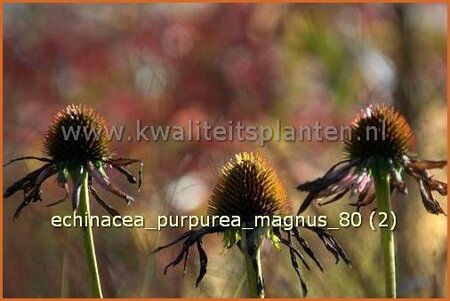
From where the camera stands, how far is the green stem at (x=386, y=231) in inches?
63.0

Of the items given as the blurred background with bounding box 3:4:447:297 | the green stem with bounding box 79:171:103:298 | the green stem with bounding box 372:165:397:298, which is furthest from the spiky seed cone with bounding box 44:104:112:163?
the blurred background with bounding box 3:4:447:297

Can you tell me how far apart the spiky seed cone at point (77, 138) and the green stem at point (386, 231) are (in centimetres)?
48

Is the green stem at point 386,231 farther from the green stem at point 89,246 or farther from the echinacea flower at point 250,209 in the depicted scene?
the green stem at point 89,246

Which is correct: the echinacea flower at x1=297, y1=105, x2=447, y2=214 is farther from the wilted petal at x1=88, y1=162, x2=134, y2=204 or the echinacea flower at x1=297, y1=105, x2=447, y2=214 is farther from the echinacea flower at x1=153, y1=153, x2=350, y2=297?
the wilted petal at x1=88, y1=162, x2=134, y2=204

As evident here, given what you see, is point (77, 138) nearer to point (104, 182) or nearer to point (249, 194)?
point (104, 182)

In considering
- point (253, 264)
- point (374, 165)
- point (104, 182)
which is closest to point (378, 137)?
point (374, 165)

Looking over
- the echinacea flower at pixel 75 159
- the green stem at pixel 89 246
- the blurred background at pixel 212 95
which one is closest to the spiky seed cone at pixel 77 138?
the echinacea flower at pixel 75 159

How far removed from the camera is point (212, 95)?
3.42 metres

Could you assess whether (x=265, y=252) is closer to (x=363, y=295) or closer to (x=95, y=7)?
(x=363, y=295)

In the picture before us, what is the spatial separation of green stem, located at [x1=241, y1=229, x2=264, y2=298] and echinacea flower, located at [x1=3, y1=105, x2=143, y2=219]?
0.69 ft

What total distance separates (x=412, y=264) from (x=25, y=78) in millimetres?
1436

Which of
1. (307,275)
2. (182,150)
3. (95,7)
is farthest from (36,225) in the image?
(95,7)

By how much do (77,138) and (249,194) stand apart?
327mm

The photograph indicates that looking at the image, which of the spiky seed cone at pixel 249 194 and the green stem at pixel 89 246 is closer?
the green stem at pixel 89 246
